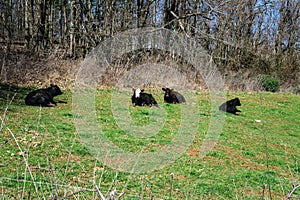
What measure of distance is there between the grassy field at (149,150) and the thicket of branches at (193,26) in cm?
844

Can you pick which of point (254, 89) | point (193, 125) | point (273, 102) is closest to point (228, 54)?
point (254, 89)

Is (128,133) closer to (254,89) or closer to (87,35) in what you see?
(87,35)

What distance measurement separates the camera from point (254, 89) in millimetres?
22594

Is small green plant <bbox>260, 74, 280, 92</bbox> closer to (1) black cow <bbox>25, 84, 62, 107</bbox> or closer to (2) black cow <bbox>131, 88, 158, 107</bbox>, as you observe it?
(2) black cow <bbox>131, 88, 158, 107</bbox>

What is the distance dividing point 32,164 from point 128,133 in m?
3.59

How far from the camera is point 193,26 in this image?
23.9 m

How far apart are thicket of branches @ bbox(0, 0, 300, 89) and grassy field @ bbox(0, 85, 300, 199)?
8.44 meters

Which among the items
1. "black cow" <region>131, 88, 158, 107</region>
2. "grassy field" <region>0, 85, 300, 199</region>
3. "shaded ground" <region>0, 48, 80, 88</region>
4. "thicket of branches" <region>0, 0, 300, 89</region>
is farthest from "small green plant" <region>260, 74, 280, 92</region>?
"black cow" <region>131, 88, 158, 107</region>

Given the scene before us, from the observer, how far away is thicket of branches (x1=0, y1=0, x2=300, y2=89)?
822 inches

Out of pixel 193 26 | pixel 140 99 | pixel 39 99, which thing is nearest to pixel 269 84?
pixel 193 26

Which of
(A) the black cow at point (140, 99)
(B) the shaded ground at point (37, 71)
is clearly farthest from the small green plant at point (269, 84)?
(A) the black cow at point (140, 99)

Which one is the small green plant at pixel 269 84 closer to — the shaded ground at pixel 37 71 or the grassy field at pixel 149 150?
the grassy field at pixel 149 150

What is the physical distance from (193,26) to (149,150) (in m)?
17.9

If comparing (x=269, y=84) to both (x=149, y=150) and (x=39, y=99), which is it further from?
(x=149, y=150)
